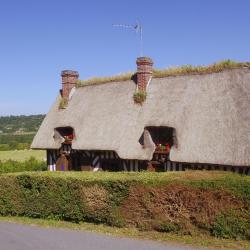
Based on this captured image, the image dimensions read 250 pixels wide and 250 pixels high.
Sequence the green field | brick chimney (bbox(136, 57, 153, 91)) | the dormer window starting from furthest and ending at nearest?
the green field → the dormer window → brick chimney (bbox(136, 57, 153, 91))

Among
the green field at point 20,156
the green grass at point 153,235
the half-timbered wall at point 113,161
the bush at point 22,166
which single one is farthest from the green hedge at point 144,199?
the green field at point 20,156

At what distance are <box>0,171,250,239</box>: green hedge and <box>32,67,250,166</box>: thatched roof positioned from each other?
3392 millimetres

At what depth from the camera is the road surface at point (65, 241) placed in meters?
9.65

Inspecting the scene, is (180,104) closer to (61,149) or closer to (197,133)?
(197,133)

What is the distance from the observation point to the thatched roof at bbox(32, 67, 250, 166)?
14.5 m

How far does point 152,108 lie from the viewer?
17.8m

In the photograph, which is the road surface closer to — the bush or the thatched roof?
the thatched roof

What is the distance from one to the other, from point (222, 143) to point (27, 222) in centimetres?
708

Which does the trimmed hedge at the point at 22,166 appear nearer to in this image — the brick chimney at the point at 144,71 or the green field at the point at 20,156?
the green field at the point at 20,156

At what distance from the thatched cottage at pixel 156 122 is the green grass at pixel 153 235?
4123 mm

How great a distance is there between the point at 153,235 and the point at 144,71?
9.86 m

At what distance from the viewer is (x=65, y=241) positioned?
408 inches

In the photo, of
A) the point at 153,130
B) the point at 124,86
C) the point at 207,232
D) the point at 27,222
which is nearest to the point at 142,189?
the point at 207,232

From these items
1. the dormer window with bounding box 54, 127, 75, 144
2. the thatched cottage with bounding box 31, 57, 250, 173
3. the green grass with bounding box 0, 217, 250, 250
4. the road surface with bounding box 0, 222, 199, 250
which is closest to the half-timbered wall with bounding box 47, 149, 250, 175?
the thatched cottage with bounding box 31, 57, 250, 173
